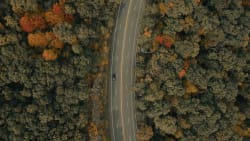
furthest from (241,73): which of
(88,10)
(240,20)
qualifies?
(88,10)

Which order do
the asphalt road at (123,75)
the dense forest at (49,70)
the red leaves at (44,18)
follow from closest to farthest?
the dense forest at (49,70)
the red leaves at (44,18)
the asphalt road at (123,75)

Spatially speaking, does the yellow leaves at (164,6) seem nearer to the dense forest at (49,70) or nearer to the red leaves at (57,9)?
the dense forest at (49,70)

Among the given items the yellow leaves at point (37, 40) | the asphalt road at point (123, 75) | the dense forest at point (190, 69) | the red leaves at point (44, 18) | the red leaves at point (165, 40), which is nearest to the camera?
the red leaves at point (44, 18)

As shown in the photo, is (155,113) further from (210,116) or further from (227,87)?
(227,87)

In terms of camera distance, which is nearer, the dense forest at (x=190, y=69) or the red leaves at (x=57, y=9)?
the red leaves at (x=57, y=9)

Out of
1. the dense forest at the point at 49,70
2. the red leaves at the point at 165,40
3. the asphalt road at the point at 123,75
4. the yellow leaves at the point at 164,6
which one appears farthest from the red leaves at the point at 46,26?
the yellow leaves at the point at 164,6

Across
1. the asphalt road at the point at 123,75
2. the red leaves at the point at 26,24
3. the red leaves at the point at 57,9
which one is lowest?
the asphalt road at the point at 123,75

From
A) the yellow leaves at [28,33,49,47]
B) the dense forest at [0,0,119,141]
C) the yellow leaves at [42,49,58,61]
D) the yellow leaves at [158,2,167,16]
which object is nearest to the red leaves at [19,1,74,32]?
the dense forest at [0,0,119,141]

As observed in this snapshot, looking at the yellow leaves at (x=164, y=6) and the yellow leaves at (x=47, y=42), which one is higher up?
the yellow leaves at (x=164, y=6)
